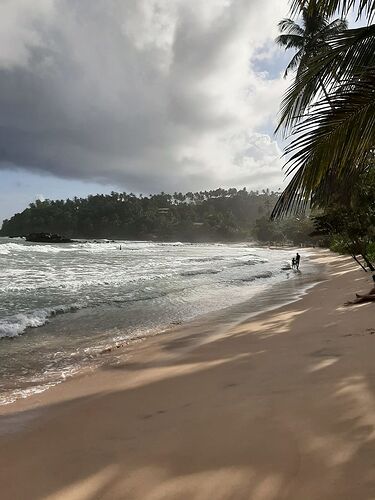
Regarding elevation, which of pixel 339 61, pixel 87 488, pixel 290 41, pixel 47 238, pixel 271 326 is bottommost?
pixel 271 326

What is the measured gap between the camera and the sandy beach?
96.7 inches

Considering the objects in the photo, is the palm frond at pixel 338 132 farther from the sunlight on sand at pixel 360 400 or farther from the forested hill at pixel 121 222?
the forested hill at pixel 121 222

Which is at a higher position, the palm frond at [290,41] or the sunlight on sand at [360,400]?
the palm frond at [290,41]

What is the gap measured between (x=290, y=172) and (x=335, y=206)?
12.5 meters

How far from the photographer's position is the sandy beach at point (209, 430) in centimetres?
246

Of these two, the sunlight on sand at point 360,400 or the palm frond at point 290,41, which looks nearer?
the sunlight on sand at point 360,400

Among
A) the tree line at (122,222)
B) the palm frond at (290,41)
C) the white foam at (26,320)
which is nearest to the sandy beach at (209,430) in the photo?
the white foam at (26,320)

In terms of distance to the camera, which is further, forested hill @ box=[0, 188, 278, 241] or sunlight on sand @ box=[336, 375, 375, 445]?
forested hill @ box=[0, 188, 278, 241]

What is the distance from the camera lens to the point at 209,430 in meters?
3.23

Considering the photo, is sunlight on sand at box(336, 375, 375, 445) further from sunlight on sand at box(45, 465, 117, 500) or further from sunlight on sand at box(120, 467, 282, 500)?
sunlight on sand at box(45, 465, 117, 500)

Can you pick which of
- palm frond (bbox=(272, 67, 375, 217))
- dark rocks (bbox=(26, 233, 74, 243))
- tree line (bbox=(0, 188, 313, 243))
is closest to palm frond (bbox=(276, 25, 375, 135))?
palm frond (bbox=(272, 67, 375, 217))

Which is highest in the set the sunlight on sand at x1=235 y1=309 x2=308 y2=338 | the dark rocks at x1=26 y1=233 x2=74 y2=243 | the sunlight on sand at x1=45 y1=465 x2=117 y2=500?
the dark rocks at x1=26 y1=233 x2=74 y2=243

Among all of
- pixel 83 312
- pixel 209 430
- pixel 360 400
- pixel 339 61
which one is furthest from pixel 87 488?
pixel 83 312

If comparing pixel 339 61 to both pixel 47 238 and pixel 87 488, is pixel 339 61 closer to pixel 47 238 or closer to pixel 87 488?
pixel 87 488
